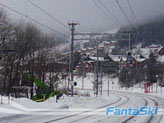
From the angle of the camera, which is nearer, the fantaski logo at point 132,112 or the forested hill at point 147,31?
the fantaski logo at point 132,112

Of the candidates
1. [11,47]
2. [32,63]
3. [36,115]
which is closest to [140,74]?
[32,63]

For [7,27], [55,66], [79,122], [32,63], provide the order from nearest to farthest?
1. [79,122]
2. [7,27]
3. [32,63]
4. [55,66]

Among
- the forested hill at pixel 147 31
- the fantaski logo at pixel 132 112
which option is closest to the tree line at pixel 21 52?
the forested hill at pixel 147 31

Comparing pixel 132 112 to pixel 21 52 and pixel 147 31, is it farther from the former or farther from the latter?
pixel 147 31

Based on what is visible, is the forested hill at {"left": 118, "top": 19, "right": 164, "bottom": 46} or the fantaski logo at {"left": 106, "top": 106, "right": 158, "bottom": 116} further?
the forested hill at {"left": 118, "top": 19, "right": 164, "bottom": 46}

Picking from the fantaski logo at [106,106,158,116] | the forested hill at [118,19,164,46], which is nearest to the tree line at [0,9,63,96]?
the forested hill at [118,19,164,46]

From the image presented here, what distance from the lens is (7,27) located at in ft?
106

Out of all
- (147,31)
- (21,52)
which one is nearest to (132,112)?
(21,52)

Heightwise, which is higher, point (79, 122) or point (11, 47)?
point (11, 47)

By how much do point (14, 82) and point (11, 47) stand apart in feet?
18.3

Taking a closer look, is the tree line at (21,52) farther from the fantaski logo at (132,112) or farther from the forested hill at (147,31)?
the fantaski logo at (132,112)

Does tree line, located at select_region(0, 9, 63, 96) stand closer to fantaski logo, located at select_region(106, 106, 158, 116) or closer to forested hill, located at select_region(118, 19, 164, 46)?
forested hill, located at select_region(118, 19, 164, 46)

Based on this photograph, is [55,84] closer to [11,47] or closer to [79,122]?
[11,47]

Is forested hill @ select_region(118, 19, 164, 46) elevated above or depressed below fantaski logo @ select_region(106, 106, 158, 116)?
above
